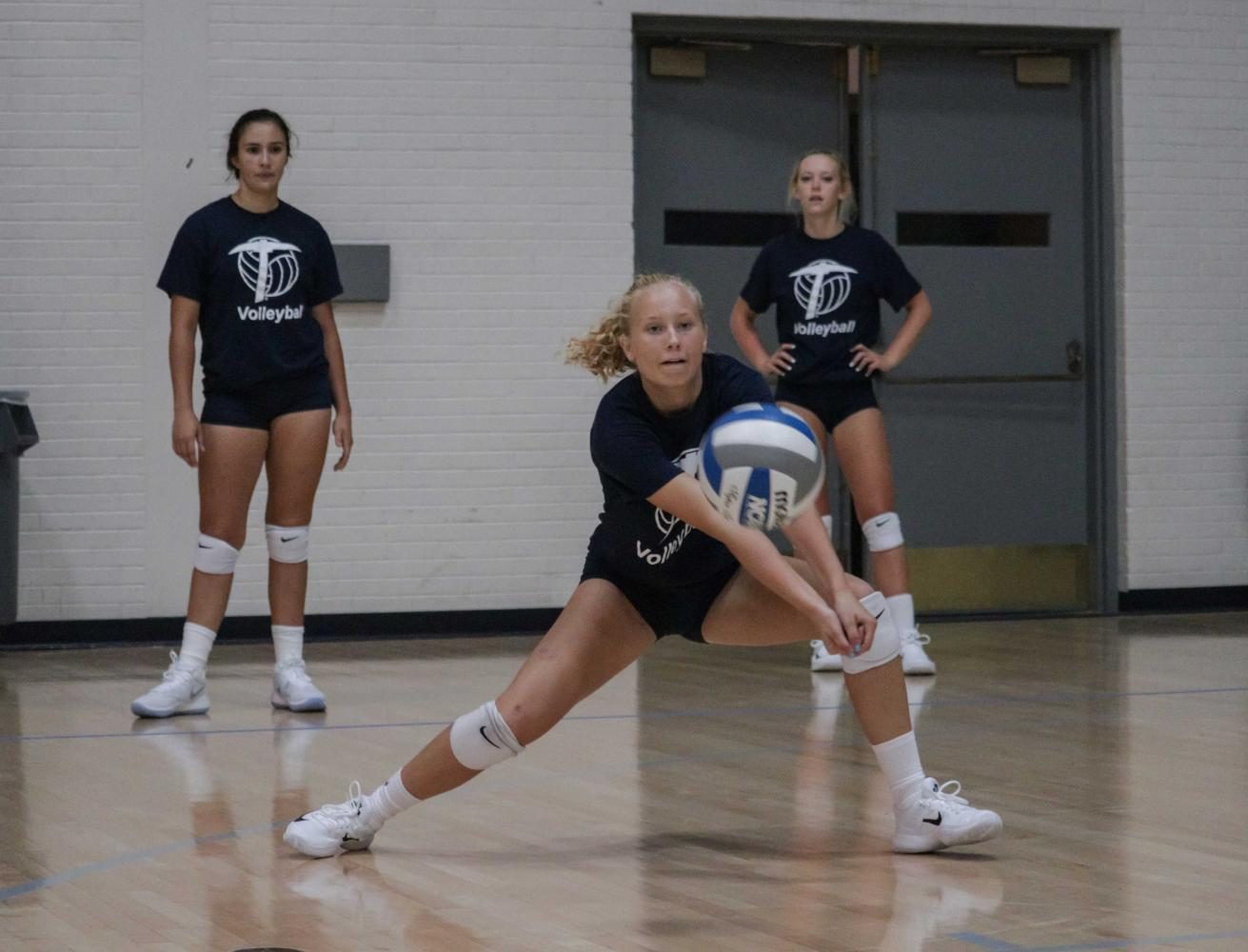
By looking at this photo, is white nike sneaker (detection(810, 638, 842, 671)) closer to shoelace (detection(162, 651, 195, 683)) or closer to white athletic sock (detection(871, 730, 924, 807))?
shoelace (detection(162, 651, 195, 683))

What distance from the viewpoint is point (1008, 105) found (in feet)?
30.3

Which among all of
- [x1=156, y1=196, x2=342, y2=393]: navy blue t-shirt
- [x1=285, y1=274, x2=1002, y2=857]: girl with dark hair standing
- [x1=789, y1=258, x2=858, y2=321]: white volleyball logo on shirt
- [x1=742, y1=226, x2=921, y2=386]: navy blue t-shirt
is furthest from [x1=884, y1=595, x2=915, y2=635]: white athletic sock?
[x1=285, y1=274, x2=1002, y2=857]: girl with dark hair standing

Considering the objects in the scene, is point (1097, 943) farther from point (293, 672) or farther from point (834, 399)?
point (834, 399)

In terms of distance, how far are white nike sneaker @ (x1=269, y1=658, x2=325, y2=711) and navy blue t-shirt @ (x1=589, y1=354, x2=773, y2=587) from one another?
93.1 inches

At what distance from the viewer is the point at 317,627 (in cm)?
838

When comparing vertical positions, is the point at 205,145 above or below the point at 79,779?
above

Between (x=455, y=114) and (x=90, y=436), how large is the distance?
7.16ft

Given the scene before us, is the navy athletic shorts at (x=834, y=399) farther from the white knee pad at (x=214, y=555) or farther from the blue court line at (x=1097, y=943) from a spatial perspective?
the blue court line at (x=1097, y=943)

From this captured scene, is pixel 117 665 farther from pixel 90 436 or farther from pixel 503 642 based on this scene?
pixel 503 642

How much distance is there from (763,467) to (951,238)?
6.09m

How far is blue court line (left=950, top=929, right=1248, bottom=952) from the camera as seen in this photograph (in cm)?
296

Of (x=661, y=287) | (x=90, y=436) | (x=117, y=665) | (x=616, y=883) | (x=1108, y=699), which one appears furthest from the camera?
(x=90, y=436)

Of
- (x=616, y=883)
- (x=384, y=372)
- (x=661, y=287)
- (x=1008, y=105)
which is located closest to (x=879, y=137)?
(x=1008, y=105)

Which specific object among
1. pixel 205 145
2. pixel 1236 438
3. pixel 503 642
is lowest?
pixel 503 642
